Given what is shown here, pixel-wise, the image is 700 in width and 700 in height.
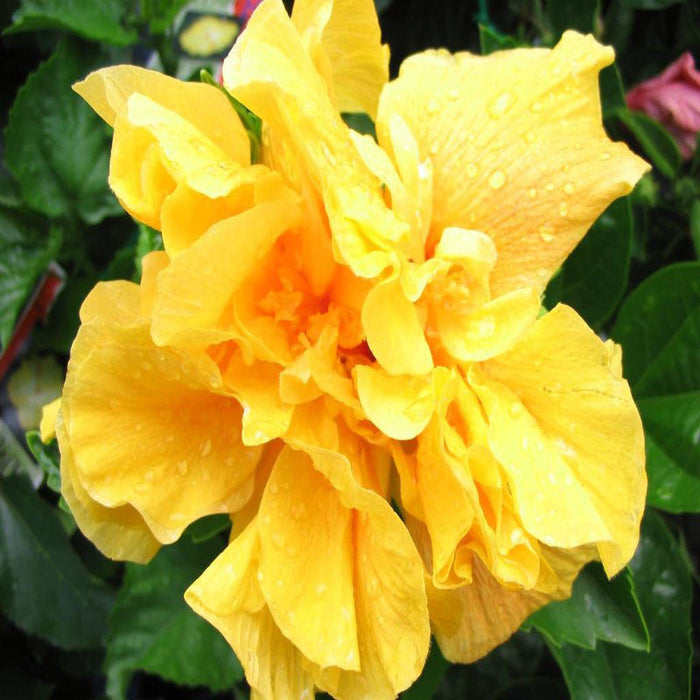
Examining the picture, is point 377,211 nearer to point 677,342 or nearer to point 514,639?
point 677,342

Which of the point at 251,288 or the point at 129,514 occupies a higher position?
the point at 251,288

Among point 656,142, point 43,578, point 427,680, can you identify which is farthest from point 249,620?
point 656,142

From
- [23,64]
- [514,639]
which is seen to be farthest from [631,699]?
[23,64]

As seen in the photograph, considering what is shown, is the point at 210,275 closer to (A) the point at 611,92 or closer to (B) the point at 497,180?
(B) the point at 497,180

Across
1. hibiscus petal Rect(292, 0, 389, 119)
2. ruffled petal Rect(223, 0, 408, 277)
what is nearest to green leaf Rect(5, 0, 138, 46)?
hibiscus petal Rect(292, 0, 389, 119)

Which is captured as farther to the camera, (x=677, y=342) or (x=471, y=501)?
(x=677, y=342)
